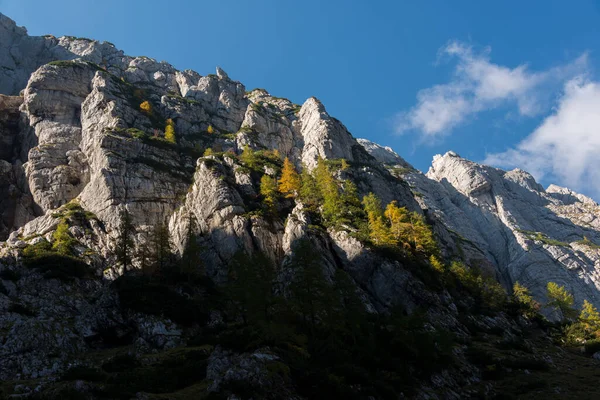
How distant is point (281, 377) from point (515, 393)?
19.8 m

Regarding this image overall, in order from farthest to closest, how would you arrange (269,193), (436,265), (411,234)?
(269,193), (411,234), (436,265)

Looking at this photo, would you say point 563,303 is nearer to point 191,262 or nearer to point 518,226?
point 191,262

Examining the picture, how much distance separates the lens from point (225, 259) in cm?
6575

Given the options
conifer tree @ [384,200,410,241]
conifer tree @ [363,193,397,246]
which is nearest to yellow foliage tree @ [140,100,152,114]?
conifer tree @ [363,193,397,246]

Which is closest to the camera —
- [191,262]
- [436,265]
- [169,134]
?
[191,262]

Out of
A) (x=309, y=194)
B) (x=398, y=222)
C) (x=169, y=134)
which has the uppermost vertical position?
(x=169, y=134)

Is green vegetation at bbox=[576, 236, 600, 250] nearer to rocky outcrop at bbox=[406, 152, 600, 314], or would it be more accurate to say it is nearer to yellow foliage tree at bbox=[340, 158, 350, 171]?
rocky outcrop at bbox=[406, 152, 600, 314]

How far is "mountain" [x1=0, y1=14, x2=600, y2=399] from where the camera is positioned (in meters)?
26.9

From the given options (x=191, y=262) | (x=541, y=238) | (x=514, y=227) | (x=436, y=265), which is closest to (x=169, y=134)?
(x=191, y=262)

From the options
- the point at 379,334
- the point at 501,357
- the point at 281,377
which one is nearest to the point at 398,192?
the point at 501,357

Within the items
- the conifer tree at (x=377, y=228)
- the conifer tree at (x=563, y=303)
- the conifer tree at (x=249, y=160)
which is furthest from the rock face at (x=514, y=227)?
the conifer tree at (x=249, y=160)

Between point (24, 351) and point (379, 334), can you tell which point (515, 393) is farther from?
point (24, 351)

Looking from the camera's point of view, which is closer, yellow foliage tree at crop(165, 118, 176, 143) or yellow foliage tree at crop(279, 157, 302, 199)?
yellow foliage tree at crop(279, 157, 302, 199)

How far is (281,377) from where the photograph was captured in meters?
20.7
